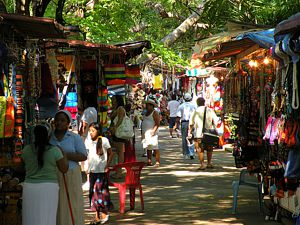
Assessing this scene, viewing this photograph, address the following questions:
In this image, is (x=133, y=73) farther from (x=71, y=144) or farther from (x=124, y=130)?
(x=71, y=144)

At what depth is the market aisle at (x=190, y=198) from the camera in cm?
991

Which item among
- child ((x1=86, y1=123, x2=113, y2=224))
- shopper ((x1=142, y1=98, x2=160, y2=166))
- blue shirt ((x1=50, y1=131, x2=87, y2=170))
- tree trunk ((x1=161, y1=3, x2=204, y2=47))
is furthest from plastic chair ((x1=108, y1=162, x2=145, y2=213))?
tree trunk ((x1=161, y1=3, x2=204, y2=47))

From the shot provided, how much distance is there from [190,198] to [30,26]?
4655mm

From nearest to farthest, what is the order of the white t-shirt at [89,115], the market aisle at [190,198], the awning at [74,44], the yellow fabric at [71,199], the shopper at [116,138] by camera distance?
the yellow fabric at [71,199], the market aisle at [190,198], the awning at [74,44], the white t-shirt at [89,115], the shopper at [116,138]

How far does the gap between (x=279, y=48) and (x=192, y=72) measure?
18102 mm

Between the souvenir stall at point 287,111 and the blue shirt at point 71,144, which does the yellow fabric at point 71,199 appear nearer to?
the blue shirt at point 71,144

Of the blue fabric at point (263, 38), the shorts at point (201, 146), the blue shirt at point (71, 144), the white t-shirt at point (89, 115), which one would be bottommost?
the shorts at point (201, 146)

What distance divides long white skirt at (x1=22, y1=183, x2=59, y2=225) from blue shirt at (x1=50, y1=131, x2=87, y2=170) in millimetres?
676

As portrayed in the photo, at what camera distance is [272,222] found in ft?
31.3

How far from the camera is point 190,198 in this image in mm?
11844

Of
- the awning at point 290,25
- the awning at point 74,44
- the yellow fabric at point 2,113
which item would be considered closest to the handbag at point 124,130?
the awning at point 74,44

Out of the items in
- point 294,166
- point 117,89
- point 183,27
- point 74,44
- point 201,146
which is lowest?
point 201,146

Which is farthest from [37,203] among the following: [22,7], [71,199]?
[22,7]

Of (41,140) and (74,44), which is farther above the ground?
(74,44)
